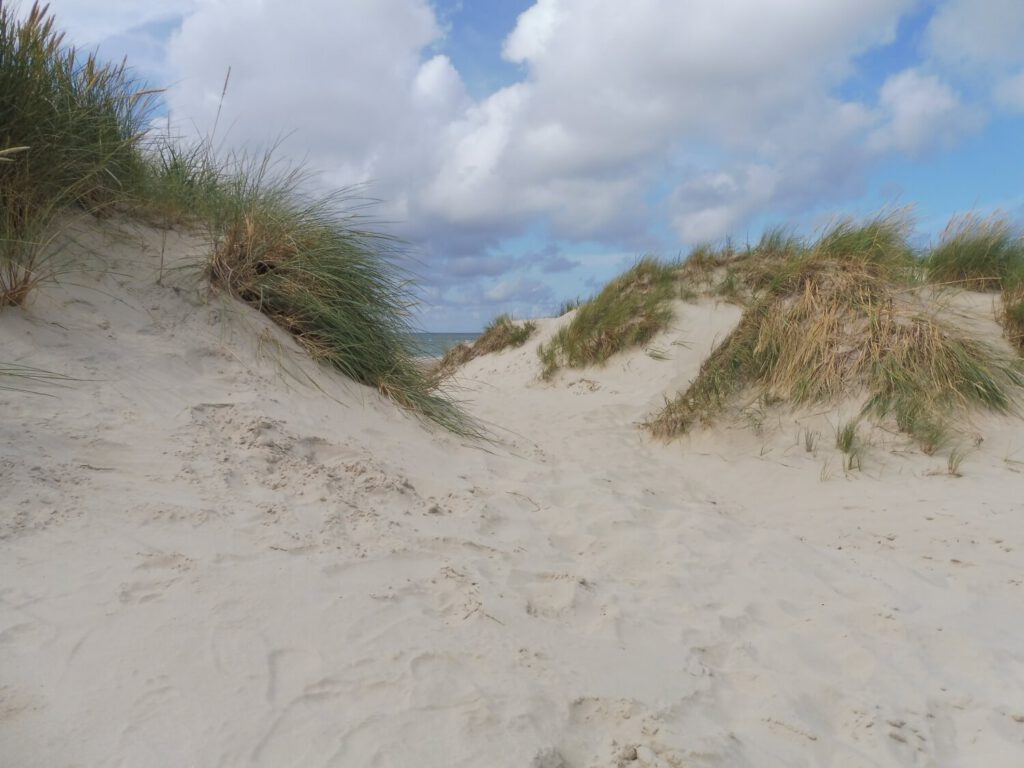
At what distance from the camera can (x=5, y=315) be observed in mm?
3490

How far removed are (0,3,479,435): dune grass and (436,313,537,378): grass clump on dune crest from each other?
5.45 metres

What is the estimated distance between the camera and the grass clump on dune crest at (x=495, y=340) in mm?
10898

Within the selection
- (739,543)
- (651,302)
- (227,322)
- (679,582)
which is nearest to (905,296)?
(651,302)

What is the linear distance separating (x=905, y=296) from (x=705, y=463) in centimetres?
246

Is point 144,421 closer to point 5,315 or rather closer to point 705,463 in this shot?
point 5,315

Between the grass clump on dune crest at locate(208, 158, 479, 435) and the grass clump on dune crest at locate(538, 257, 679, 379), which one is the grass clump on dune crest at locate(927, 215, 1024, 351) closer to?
the grass clump on dune crest at locate(538, 257, 679, 379)

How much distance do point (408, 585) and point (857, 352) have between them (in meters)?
4.68

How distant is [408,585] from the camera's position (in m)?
2.66

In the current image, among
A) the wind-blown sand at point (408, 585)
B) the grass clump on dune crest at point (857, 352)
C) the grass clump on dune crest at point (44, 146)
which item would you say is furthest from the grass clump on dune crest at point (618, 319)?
the grass clump on dune crest at point (44, 146)

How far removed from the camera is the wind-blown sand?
1897 millimetres

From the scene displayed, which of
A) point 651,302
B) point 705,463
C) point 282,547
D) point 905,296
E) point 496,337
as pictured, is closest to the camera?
point 282,547

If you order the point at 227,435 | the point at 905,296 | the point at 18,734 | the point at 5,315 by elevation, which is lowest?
the point at 18,734

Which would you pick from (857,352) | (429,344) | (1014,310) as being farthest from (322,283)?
(1014,310)

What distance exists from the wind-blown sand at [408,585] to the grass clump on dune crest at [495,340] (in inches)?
241
